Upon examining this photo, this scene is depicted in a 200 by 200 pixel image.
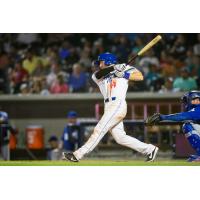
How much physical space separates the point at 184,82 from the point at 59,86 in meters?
3.06

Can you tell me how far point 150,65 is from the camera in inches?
717

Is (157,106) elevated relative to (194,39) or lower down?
lower down

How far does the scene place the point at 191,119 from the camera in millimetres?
13828

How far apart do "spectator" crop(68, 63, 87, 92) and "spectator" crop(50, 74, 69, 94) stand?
153 mm

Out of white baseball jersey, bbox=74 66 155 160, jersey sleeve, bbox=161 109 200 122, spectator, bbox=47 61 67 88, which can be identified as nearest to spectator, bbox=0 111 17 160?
spectator, bbox=47 61 67 88

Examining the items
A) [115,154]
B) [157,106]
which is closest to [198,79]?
[157,106]

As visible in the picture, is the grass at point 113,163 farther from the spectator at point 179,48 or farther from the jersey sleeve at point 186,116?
the spectator at point 179,48

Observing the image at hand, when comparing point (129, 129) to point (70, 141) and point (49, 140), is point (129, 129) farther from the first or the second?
point (49, 140)

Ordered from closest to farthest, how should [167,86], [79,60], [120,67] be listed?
[120,67] < [167,86] < [79,60]

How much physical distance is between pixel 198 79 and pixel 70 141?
3.10 meters

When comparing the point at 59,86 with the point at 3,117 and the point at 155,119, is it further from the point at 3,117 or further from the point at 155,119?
the point at 155,119

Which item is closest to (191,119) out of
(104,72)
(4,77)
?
(104,72)
